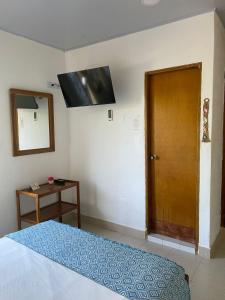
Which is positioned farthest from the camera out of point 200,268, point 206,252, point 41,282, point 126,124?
point 126,124

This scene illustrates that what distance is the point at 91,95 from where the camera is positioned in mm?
2840

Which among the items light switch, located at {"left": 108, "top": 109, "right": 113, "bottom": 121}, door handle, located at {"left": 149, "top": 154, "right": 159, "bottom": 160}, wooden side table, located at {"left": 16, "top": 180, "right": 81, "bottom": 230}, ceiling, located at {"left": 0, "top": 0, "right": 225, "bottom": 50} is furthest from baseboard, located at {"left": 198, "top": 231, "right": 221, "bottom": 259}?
ceiling, located at {"left": 0, "top": 0, "right": 225, "bottom": 50}

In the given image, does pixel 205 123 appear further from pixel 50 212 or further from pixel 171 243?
pixel 50 212

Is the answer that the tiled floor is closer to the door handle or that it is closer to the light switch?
the door handle

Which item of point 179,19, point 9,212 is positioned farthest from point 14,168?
point 179,19

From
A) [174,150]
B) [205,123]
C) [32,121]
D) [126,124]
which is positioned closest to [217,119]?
[205,123]

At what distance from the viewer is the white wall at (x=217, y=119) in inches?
95.2

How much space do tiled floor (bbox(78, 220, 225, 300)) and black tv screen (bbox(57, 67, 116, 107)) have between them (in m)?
1.73

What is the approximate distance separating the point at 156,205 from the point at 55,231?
4.76ft

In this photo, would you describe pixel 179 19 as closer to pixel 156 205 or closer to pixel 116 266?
pixel 156 205

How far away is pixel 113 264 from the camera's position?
1.41m

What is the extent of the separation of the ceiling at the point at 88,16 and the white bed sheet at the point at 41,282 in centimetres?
208

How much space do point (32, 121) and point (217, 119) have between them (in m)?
2.18

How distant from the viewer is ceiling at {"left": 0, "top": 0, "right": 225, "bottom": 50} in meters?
2.13
